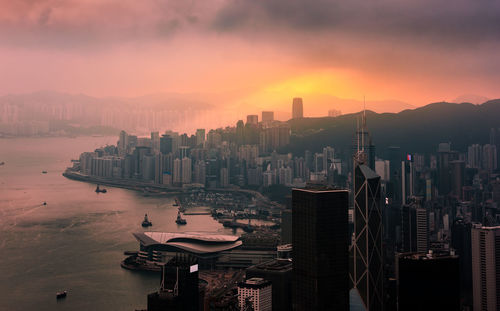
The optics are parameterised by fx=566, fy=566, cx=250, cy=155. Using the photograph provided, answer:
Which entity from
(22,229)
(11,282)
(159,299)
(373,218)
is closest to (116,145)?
(22,229)

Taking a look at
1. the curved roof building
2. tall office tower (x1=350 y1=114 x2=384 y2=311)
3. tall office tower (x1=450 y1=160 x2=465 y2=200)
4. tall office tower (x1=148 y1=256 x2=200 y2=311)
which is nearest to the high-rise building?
tall office tower (x1=350 y1=114 x2=384 y2=311)

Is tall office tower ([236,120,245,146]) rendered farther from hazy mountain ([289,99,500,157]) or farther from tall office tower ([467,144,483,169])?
tall office tower ([467,144,483,169])

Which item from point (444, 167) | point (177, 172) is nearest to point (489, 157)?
point (444, 167)

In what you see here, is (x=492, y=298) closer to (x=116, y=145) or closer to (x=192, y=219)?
(x=192, y=219)

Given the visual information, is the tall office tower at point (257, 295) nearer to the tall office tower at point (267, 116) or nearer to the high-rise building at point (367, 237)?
the high-rise building at point (367, 237)

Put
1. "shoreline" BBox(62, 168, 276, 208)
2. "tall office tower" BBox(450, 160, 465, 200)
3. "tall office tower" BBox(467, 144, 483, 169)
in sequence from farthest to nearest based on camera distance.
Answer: "shoreline" BBox(62, 168, 276, 208) → "tall office tower" BBox(467, 144, 483, 169) → "tall office tower" BBox(450, 160, 465, 200)
